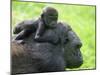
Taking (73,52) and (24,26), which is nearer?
(24,26)

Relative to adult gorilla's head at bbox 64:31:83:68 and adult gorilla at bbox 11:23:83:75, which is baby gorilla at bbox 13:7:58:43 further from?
adult gorilla's head at bbox 64:31:83:68

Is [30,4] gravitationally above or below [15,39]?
above

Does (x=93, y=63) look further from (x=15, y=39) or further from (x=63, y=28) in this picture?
(x=15, y=39)

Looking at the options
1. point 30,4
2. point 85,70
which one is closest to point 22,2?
point 30,4

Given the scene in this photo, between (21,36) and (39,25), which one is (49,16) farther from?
(21,36)

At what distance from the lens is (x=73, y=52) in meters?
2.90

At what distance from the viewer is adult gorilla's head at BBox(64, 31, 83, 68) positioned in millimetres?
2869

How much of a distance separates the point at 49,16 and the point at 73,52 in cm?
56

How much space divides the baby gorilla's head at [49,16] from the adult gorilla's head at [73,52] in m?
0.26

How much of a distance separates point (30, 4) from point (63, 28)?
1.69ft

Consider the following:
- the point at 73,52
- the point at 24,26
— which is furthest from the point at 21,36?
the point at 73,52

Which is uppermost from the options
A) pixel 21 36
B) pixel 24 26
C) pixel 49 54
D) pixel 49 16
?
pixel 49 16

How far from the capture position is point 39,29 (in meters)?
2.75

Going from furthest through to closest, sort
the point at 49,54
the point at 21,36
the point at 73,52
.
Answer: the point at 73,52 < the point at 49,54 < the point at 21,36
